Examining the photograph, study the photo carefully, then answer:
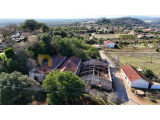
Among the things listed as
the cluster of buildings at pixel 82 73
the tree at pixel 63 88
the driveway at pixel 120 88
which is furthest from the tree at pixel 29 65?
the driveway at pixel 120 88

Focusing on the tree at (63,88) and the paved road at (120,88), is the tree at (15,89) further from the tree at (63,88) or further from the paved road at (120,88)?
the paved road at (120,88)

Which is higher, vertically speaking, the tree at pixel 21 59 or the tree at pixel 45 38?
the tree at pixel 45 38

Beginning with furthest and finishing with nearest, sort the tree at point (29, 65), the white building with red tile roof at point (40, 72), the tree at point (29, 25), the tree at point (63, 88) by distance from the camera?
the tree at point (29, 25)
the tree at point (29, 65)
the white building with red tile roof at point (40, 72)
the tree at point (63, 88)

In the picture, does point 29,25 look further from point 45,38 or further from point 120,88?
point 120,88

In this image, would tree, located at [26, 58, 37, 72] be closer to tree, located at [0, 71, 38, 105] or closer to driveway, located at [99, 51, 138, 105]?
tree, located at [0, 71, 38, 105]

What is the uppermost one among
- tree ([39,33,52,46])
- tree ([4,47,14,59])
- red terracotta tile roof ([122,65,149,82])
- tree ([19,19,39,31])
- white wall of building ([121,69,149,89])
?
tree ([19,19,39,31])

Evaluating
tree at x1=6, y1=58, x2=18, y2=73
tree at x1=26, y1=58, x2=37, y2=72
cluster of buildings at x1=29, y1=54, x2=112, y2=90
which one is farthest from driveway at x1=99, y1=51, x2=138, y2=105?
tree at x1=6, y1=58, x2=18, y2=73

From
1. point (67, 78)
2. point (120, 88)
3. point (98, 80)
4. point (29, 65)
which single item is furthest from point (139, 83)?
point (29, 65)
